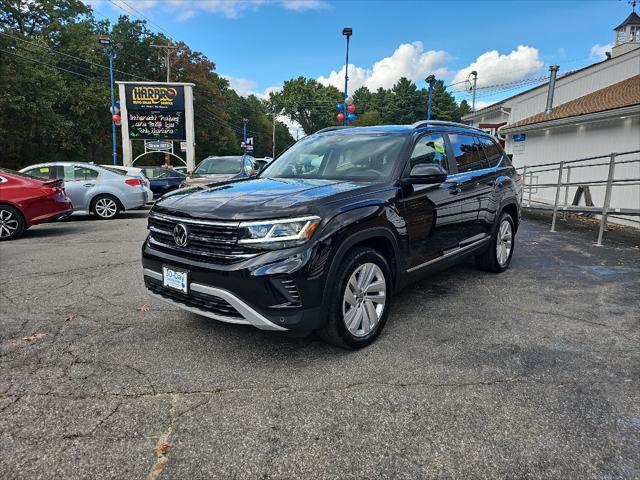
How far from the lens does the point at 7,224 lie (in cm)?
823

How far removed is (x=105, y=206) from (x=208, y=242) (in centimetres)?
945

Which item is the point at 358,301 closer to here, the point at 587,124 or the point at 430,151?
the point at 430,151

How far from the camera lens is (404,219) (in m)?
3.79

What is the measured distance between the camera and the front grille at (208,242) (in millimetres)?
2969

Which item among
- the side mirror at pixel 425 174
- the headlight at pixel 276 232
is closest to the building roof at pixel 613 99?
the side mirror at pixel 425 174

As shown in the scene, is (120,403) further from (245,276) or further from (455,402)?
(455,402)

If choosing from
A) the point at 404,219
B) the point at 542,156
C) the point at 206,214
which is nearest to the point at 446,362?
the point at 404,219

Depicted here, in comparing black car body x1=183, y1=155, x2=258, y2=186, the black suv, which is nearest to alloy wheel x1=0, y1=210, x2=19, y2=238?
black car body x1=183, y1=155, x2=258, y2=186

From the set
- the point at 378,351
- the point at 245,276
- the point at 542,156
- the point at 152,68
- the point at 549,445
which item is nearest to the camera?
the point at 549,445

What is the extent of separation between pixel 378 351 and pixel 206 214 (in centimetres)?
167

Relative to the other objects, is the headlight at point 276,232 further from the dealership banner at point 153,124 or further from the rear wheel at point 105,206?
the dealership banner at point 153,124

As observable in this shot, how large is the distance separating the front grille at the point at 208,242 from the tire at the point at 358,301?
680 mm

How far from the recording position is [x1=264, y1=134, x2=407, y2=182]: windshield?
13.1ft

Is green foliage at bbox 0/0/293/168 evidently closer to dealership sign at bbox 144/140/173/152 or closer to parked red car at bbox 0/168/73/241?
dealership sign at bbox 144/140/173/152
